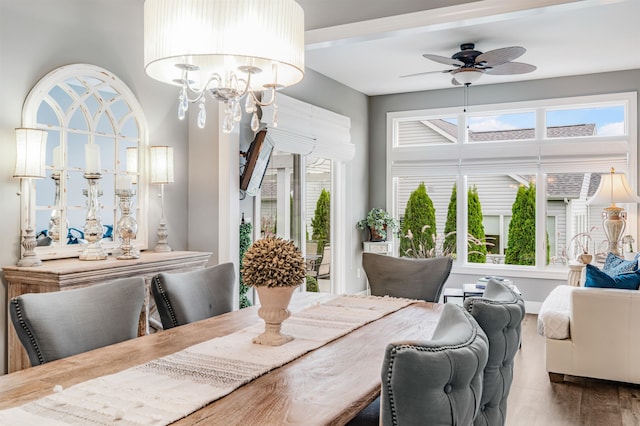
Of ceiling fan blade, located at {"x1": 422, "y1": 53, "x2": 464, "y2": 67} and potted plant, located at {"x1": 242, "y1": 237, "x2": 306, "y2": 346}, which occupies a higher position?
ceiling fan blade, located at {"x1": 422, "y1": 53, "x2": 464, "y2": 67}

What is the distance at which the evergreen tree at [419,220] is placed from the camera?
280 inches

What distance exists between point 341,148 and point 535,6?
11.2ft

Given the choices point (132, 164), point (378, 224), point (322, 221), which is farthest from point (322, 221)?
point (132, 164)

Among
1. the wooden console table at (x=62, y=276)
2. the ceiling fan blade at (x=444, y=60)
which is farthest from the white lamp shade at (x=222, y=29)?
the ceiling fan blade at (x=444, y=60)

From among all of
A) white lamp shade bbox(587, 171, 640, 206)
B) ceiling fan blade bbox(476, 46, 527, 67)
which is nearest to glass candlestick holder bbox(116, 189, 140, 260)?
ceiling fan blade bbox(476, 46, 527, 67)

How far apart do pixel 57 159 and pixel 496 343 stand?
107 inches

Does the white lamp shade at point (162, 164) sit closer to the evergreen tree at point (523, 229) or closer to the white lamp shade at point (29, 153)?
the white lamp shade at point (29, 153)

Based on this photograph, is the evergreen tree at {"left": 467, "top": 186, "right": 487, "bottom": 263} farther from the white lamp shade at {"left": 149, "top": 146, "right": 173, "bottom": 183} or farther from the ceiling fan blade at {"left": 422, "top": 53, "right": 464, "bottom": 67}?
the white lamp shade at {"left": 149, "top": 146, "right": 173, "bottom": 183}

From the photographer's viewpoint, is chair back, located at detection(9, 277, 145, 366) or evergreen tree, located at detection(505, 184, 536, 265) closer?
chair back, located at detection(9, 277, 145, 366)

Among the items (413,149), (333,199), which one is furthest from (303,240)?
(413,149)

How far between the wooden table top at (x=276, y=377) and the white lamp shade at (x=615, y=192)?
413cm

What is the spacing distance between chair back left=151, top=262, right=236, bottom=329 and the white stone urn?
2.04 ft

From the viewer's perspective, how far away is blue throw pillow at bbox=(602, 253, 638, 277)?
419 centimetres

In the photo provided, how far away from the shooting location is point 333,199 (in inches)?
258
